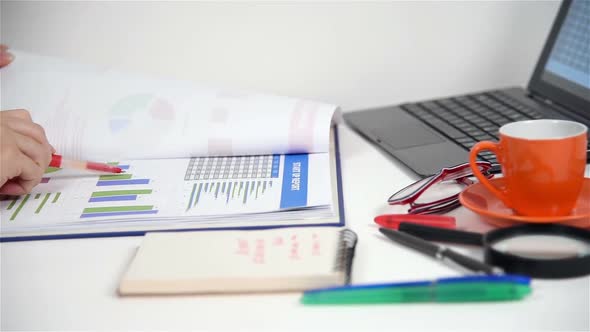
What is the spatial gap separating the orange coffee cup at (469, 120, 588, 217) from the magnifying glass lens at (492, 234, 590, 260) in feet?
0.16

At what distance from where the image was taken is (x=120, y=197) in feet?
2.47

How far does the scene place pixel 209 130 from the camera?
87 cm

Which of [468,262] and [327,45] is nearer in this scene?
[468,262]

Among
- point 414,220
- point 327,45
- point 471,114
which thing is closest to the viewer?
point 414,220

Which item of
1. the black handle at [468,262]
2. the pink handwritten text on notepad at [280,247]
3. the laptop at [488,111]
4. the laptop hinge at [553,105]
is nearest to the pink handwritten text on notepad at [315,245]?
the pink handwritten text on notepad at [280,247]

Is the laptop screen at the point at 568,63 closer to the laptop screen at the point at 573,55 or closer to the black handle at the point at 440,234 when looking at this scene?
the laptop screen at the point at 573,55

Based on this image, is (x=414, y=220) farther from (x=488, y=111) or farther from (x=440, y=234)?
(x=488, y=111)

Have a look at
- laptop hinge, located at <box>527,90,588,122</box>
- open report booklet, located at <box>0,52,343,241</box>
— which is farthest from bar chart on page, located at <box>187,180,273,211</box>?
laptop hinge, located at <box>527,90,588,122</box>

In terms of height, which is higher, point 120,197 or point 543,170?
point 543,170

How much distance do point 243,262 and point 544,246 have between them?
0.26m

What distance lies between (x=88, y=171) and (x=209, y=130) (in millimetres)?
159

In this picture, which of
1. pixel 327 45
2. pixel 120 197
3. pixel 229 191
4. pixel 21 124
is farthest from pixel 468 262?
pixel 327 45

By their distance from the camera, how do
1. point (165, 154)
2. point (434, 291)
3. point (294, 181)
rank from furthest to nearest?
point (165, 154) < point (294, 181) < point (434, 291)

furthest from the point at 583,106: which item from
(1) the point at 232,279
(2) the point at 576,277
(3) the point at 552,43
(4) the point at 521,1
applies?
(1) the point at 232,279
